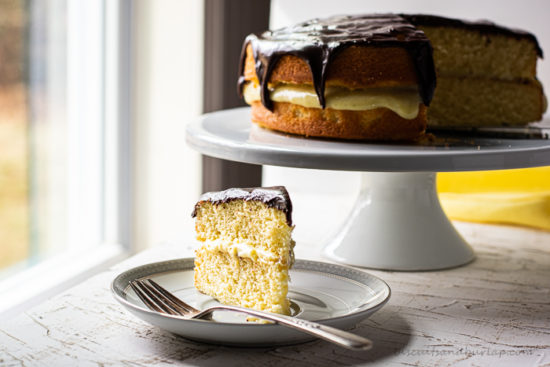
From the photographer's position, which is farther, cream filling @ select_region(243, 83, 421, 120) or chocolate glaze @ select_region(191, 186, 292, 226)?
cream filling @ select_region(243, 83, 421, 120)

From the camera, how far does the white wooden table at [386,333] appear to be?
83 centimetres

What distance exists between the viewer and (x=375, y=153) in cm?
96

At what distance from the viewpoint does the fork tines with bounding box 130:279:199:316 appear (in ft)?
2.85

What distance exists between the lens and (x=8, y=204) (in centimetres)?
204

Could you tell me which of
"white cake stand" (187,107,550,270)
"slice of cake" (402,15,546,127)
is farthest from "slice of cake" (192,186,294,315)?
"slice of cake" (402,15,546,127)

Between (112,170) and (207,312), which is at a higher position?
(207,312)

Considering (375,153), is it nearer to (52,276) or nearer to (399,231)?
(399,231)

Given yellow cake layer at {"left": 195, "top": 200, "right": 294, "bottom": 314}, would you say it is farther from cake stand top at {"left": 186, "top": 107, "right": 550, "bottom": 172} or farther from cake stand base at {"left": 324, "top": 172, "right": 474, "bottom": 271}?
cake stand base at {"left": 324, "top": 172, "right": 474, "bottom": 271}

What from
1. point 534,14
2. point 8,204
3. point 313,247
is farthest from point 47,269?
point 534,14

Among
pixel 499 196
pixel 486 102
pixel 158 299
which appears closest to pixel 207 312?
pixel 158 299

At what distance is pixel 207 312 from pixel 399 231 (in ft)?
1.72

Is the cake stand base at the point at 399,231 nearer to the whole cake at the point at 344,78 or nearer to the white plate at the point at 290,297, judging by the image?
the whole cake at the point at 344,78

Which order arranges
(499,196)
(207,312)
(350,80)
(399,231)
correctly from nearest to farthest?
(207,312), (350,80), (399,231), (499,196)

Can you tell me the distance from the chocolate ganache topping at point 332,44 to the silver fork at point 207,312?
17.1 inches
